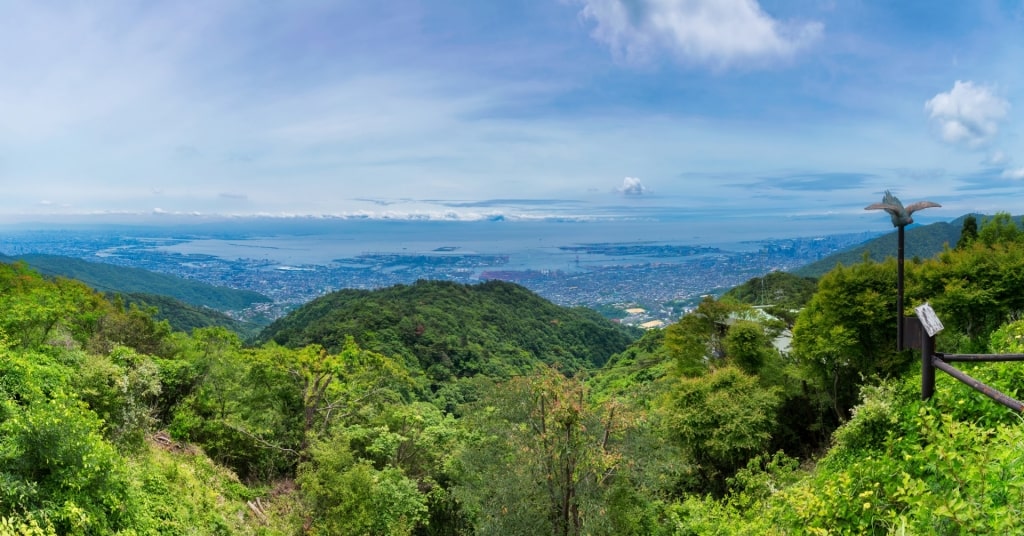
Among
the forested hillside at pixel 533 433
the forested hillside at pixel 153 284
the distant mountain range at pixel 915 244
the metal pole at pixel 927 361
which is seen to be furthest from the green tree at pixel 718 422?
the forested hillside at pixel 153 284

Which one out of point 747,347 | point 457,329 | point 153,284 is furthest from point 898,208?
point 153,284

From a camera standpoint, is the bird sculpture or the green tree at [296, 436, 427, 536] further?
the green tree at [296, 436, 427, 536]

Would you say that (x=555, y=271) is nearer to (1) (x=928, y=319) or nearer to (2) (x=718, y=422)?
(2) (x=718, y=422)

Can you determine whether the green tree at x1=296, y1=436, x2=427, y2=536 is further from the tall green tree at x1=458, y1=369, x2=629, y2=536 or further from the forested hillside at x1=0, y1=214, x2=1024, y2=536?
the tall green tree at x1=458, y1=369, x2=629, y2=536

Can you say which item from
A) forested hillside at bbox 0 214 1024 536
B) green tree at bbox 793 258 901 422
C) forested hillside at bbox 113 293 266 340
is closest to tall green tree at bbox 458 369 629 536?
forested hillside at bbox 0 214 1024 536

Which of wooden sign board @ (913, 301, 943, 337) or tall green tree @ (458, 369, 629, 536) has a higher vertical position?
wooden sign board @ (913, 301, 943, 337)

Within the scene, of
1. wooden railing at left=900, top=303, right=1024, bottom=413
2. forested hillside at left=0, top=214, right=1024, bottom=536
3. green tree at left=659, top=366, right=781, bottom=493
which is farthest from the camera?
green tree at left=659, top=366, right=781, bottom=493
